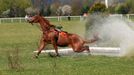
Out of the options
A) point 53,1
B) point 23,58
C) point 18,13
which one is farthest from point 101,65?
point 53,1

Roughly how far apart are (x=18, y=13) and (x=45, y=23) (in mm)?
64155

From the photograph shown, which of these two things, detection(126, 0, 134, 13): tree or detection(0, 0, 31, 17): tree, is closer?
detection(126, 0, 134, 13): tree

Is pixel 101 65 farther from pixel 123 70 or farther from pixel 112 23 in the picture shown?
pixel 112 23

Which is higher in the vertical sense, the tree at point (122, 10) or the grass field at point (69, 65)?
the grass field at point (69, 65)

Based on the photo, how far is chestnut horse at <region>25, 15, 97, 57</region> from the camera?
16.7 meters

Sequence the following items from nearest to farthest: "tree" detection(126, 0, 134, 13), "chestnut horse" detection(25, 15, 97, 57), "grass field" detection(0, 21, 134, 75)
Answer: "grass field" detection(0, 21, 134, 75), "chestnut horse" detection(25, 15, 97, 57), "tree" detection(126, 0, 134, 13)

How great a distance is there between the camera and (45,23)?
17078 millimetres

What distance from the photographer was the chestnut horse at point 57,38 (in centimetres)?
1673

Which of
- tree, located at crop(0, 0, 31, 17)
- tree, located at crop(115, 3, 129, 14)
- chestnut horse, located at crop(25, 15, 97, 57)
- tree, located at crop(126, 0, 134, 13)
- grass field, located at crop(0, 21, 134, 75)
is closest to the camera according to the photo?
grass field, located at crop(0, 21, 134, 75)

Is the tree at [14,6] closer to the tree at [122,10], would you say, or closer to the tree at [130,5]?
the tree at [130,5]

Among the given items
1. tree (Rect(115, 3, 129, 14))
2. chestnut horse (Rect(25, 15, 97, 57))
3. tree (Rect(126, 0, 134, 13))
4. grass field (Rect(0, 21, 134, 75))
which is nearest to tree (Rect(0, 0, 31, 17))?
tree (Rect(126, 0, 134, 13))

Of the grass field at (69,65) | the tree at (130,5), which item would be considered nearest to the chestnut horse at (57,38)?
the grass field at (69,65)

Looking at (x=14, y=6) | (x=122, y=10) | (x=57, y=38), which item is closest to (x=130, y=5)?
(x=122, y=10)

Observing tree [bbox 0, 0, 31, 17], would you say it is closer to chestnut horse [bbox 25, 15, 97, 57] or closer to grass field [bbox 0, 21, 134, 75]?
chestnut horse [bbox 25, 15, 97, 57]
